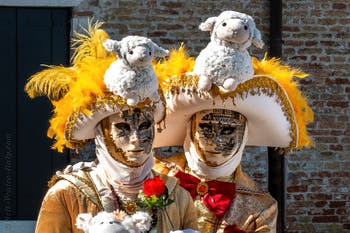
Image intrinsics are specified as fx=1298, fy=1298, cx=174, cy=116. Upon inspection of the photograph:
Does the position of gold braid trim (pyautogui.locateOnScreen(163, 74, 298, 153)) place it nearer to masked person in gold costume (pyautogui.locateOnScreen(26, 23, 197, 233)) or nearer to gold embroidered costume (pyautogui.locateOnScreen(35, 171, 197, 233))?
masked person in gold costume (pyautogui.locateOnScreen(26, 23, 197, 233))

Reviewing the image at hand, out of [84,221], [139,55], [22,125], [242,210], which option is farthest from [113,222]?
[22,125]

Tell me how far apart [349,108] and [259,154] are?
832 millimetres

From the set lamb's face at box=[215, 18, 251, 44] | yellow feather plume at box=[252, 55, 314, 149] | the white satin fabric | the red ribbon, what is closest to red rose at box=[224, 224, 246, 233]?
the red ribbon

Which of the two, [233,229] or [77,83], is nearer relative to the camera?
[77,83]

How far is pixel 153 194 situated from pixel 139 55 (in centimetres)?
66

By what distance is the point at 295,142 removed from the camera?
702 cm

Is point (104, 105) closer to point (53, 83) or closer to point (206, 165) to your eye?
point (53, 83)

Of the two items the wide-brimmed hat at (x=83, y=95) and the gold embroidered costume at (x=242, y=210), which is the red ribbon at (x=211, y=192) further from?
the wide-brimmed hat at (x=83, y=95)

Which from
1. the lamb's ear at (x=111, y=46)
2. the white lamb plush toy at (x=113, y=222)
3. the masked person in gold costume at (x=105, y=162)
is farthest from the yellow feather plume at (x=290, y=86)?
the white lamb plush toy at (x=113, y=222)

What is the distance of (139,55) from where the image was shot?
238 inches

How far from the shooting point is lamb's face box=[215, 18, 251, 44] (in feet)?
21.0

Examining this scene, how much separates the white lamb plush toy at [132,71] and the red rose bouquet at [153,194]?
1.26 ft

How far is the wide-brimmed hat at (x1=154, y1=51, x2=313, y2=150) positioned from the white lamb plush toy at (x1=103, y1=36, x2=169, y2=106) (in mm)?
409

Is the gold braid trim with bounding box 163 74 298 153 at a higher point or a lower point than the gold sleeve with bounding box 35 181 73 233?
higher
